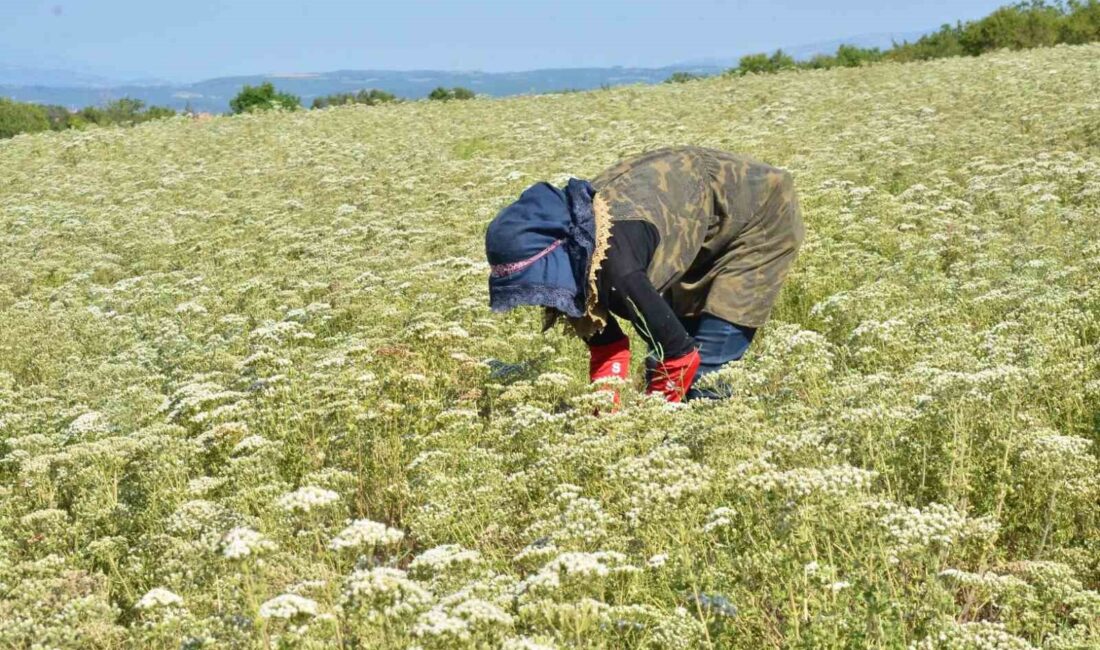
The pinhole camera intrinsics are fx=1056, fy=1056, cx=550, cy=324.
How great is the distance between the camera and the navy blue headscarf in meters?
4.93

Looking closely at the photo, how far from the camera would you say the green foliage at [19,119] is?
174 feet

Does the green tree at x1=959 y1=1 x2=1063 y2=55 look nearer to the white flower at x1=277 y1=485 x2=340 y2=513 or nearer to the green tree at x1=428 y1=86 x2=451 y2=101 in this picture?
the green tree at x1=428 y1=86 x2=451 y2=101

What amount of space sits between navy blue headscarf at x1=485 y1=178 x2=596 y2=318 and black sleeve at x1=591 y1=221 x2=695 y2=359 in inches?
4.7

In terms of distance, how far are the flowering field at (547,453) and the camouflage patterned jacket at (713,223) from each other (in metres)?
0.43

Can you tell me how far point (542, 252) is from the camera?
16.4ft

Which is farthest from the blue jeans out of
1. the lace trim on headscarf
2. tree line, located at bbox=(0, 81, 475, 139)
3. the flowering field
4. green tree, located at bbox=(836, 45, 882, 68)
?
green tree, located at bbox=(836, 45, 882, 68)

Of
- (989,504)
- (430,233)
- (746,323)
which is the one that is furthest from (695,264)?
(430,233)

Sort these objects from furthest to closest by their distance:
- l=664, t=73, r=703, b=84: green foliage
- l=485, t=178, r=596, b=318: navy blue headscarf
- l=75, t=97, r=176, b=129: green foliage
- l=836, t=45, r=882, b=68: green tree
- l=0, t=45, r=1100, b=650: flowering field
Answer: l=836, t=45, r=882, b=68: green tree < l=664, t=73, r=703, b=84: green foliage < l=75, t=97, r=176, b=129: green foliage < l=485, t=178, r=596, b=318: navy blue headscarf < l=0, t=45, r=1100, b=650: flowering field

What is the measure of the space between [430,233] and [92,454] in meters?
6.47

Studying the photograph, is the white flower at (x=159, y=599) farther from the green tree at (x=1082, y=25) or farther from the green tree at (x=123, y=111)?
the green tree at (x=1082, y=25)

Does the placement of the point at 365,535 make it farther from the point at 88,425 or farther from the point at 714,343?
the point at 88,425

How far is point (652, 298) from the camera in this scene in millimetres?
5082

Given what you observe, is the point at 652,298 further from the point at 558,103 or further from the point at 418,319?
the point at 558,103

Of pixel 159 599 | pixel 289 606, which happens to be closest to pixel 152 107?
pixel 159 599
